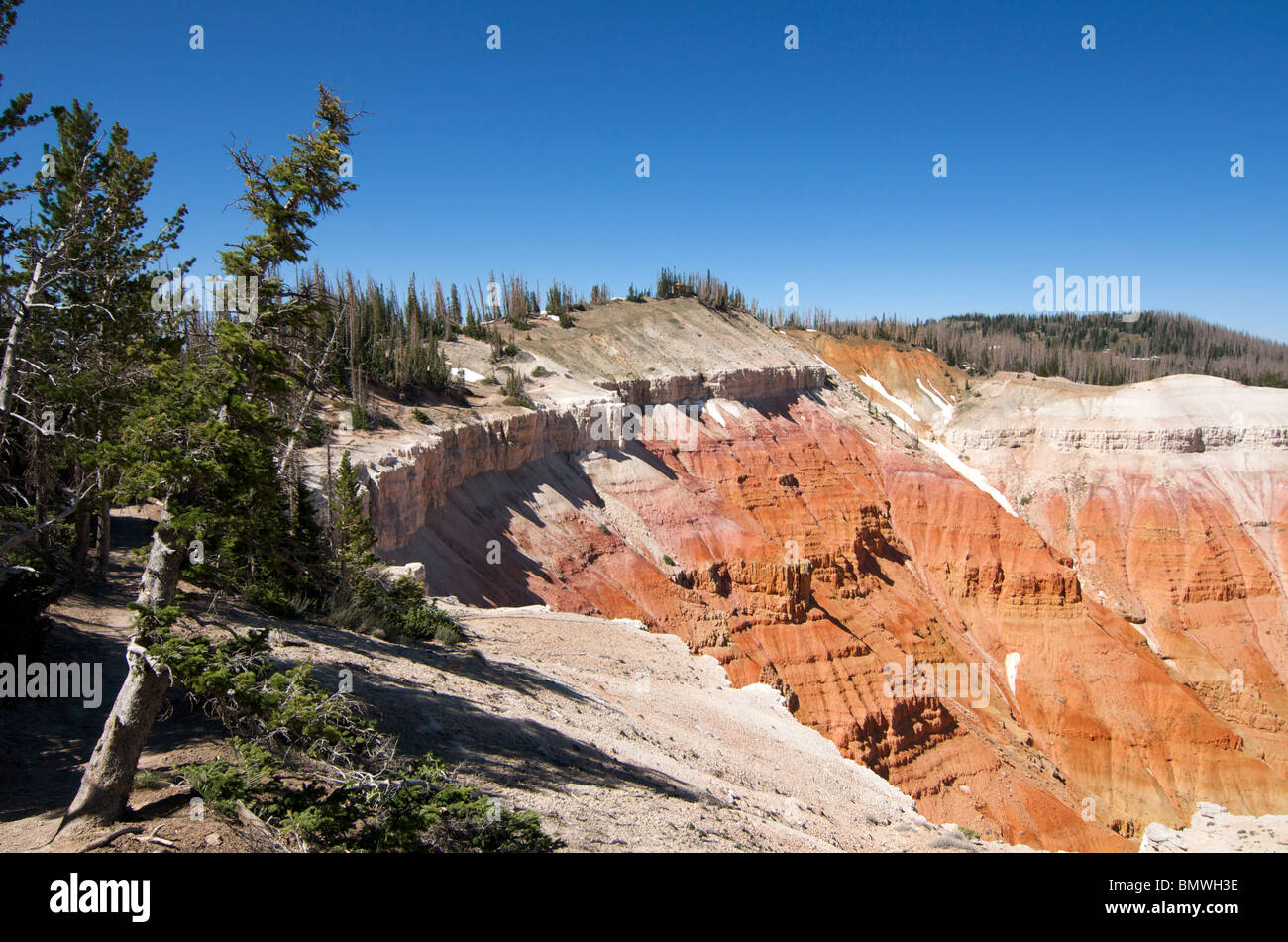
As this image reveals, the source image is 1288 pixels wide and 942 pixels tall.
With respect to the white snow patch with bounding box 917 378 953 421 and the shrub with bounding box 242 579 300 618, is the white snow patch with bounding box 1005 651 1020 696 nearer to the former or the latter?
the white snow patch with bounding box 917 378 953 421

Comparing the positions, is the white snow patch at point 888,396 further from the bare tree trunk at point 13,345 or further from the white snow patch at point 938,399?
the bare tree trunk at point 13,345

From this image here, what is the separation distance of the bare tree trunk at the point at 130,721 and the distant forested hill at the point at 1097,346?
263ft

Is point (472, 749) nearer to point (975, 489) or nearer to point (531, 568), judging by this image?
point (531, 568)

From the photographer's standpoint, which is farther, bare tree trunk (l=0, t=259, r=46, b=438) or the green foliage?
bare tree trunk (l=0, t=259, r=46, b=438)

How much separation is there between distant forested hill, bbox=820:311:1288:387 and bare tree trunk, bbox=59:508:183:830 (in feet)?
263

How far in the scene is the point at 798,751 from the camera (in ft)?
52.1

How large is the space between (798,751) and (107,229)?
1608 cm

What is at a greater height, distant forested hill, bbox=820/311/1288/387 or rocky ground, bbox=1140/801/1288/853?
distant forested hill, bbox=820/311/1288/387

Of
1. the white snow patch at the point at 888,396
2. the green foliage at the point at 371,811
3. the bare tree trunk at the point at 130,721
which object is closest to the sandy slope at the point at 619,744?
the green foliage at the point at 371,811

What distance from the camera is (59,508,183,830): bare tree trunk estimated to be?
6.05 meters

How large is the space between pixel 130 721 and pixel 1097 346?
450ft

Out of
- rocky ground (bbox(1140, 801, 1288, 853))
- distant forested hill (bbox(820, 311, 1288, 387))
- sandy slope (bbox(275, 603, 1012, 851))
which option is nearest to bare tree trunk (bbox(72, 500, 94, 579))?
sandy slope (bbox(275, 603, 1012, 851))

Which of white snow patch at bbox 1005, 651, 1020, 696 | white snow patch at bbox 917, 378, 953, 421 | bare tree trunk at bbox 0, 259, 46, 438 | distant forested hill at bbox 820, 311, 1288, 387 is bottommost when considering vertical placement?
white snow patch at bbox 1005, 651, 1020, 696
